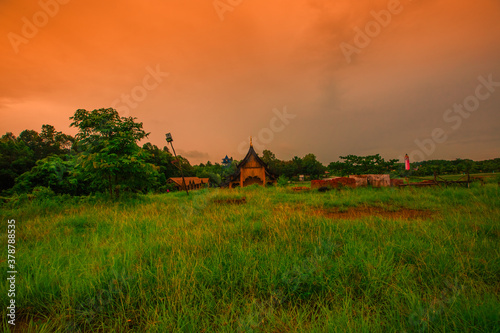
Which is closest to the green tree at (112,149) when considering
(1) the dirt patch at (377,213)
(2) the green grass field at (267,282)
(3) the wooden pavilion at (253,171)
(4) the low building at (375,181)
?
(2) the green grass field at (267,282)

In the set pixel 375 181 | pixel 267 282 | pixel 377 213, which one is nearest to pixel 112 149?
pixel 267 282

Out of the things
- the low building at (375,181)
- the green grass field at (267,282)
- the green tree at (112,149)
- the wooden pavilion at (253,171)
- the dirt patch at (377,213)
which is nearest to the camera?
the green grass field at (267,282)

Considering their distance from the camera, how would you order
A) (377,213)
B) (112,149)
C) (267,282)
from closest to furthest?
(267,282), (377,213), (112,149)

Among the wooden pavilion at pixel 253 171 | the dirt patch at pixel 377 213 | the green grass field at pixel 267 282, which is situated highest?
the wooden pavilion at pixel 253 171

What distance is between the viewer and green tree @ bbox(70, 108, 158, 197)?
7773 mm

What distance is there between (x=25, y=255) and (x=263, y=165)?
828 inches

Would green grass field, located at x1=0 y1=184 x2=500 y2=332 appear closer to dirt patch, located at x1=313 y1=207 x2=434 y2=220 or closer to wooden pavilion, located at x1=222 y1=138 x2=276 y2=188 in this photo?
dirt patch, located at x1=313 y1=207 x2=434 y2=220

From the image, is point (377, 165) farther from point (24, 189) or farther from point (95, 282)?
point (24, 189)

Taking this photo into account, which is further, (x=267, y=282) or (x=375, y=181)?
(x=375, y=181)

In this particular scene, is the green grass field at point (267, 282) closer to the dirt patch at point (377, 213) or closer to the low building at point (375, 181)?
the dirt patch at point (377, 213)

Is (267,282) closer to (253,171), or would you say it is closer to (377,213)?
(377,213)

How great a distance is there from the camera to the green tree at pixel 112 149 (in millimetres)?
7773

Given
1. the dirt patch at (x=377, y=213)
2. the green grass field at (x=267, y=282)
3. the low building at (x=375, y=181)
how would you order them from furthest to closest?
the low building at (x=375, y=181) → the dirt patch at (x=377, y=213) → the green grass field at (x=267, y=282)

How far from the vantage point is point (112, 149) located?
8.19 meters
